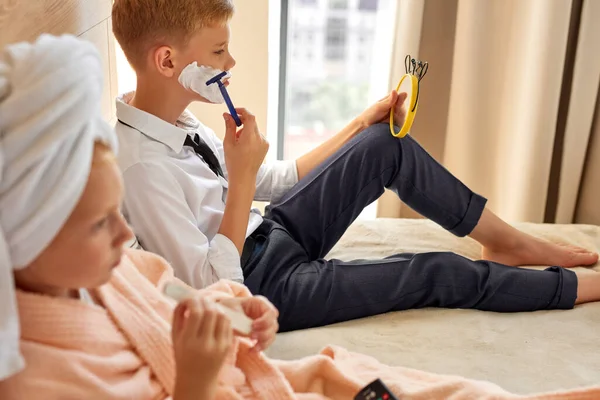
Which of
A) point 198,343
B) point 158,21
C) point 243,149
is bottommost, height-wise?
point 198,343

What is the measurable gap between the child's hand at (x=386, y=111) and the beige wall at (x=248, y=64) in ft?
2.07

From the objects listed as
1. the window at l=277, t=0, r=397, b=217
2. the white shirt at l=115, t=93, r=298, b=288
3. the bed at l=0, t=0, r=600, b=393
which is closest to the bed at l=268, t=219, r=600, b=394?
the bed at l=0, t=0, r=600, b=393

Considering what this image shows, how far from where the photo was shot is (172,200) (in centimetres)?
114

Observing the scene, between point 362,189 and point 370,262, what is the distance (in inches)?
7.1

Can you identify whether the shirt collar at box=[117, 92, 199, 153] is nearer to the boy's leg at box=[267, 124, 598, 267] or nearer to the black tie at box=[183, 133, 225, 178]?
the black tie at box=[183, 133, 225, 178]

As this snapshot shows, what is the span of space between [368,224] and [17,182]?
1.25 metres

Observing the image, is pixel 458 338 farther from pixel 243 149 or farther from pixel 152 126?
pixel 152 126

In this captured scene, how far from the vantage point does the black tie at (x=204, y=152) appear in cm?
131

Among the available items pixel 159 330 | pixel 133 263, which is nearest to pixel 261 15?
pixel 133 263

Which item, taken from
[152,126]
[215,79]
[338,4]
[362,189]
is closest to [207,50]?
[215,79]

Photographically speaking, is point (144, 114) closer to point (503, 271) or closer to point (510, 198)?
point (503, 271)

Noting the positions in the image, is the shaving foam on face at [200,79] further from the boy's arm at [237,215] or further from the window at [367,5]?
the window at [367,5]

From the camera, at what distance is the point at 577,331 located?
132cm

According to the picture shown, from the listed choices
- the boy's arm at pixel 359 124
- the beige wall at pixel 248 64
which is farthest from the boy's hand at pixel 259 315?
the beige wall at pixel 248 64
